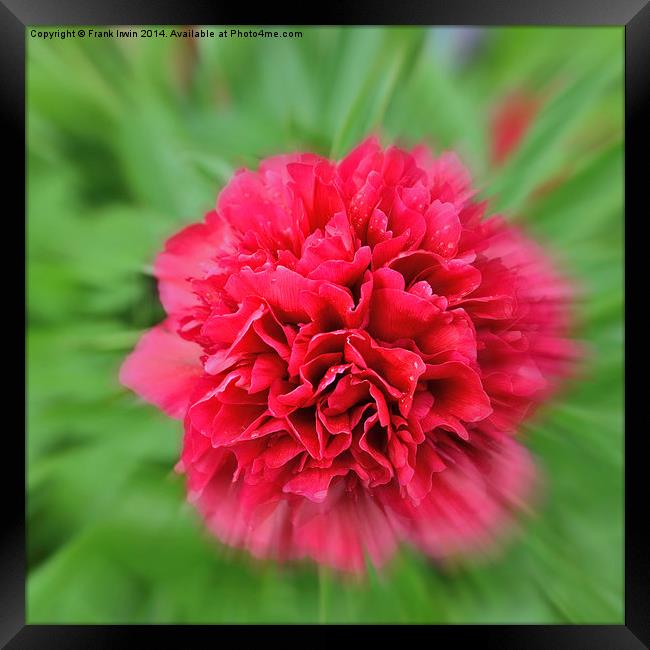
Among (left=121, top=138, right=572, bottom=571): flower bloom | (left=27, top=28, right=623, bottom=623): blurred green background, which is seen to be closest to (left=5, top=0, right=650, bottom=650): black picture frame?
(left=27, top=28, right=623, bottom=623): blurred green background

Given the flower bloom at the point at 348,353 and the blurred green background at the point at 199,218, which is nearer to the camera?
the flower bloom at the point at 348,353

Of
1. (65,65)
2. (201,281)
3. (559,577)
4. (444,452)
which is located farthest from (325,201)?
(559,577)

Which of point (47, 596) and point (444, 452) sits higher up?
point (444, 452)

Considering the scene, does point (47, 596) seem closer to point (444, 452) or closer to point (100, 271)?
point (100, 271)

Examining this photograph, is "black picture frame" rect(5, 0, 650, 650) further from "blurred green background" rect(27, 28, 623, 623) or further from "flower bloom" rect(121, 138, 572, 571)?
"flower bloom" rect(121, 138, 572, 571)
